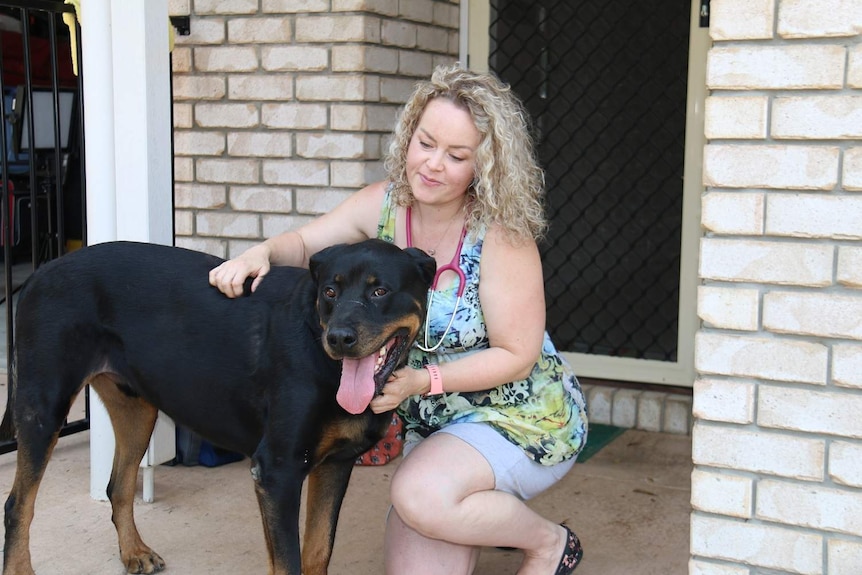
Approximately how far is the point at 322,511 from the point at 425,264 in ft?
2.75

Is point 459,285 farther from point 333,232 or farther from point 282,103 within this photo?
point 282,103

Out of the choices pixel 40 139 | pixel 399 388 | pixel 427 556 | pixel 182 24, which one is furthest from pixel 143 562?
pixel 40 139

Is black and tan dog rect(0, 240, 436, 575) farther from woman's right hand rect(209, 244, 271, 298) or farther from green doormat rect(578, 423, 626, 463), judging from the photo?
green doormat rect(578, 423, 626, 463)

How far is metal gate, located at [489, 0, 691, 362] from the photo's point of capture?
517 cm

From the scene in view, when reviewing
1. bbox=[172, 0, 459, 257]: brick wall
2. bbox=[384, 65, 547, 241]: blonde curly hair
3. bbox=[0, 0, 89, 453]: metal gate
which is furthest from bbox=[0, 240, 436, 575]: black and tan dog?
bbox=[0, 0, 89, 453]: metal gate

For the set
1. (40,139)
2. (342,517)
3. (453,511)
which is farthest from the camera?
(40,139)

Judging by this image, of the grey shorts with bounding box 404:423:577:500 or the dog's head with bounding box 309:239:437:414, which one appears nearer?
the dog's head with bounding box 309:239:437:414

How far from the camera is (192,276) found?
10.2 feet

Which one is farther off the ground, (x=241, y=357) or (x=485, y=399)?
(x=241, y=357)

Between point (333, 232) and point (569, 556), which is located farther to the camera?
point (333, 232)

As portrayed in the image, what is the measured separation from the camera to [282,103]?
4711 millimetres

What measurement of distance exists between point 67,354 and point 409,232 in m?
1.09

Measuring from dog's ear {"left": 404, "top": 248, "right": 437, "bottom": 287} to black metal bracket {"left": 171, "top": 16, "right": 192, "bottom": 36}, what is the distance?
2.47 meters

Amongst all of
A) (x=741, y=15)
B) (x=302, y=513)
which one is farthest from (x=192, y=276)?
(x=741, y=15)
